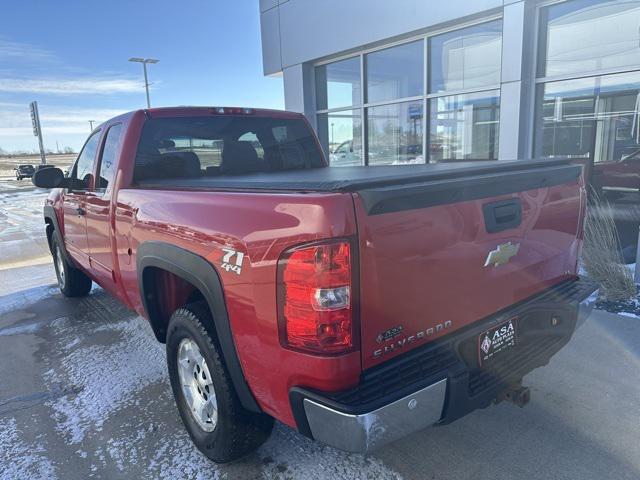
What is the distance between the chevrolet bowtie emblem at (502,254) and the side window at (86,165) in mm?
3287

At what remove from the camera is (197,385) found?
2.64 m

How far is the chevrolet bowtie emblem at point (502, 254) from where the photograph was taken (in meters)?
2.20

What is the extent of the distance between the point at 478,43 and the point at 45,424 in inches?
303

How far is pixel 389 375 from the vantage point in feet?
6.18

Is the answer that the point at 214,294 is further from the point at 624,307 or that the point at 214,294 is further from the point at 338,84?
the point at 338,84

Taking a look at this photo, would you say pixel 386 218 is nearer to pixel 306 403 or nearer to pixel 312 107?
pixel 306 403

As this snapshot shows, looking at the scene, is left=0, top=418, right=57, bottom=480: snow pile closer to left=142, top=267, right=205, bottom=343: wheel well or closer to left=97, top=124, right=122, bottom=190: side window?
left=142, top=267, right=205, bottom=343: wheel well

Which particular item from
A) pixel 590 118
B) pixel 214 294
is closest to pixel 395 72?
pixel 590 118

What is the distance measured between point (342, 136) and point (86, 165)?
7.30 m

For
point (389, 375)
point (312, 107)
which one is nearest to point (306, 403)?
point (389, 375)

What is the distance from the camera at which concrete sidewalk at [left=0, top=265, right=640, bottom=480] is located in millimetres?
2482

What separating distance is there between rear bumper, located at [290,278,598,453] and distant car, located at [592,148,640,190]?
5276 mm

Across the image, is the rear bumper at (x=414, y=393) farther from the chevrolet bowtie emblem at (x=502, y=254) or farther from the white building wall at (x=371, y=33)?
the white building wall at (x=371, y=33)

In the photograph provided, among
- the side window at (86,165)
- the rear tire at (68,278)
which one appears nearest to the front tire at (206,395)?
the side window at (86,165)
